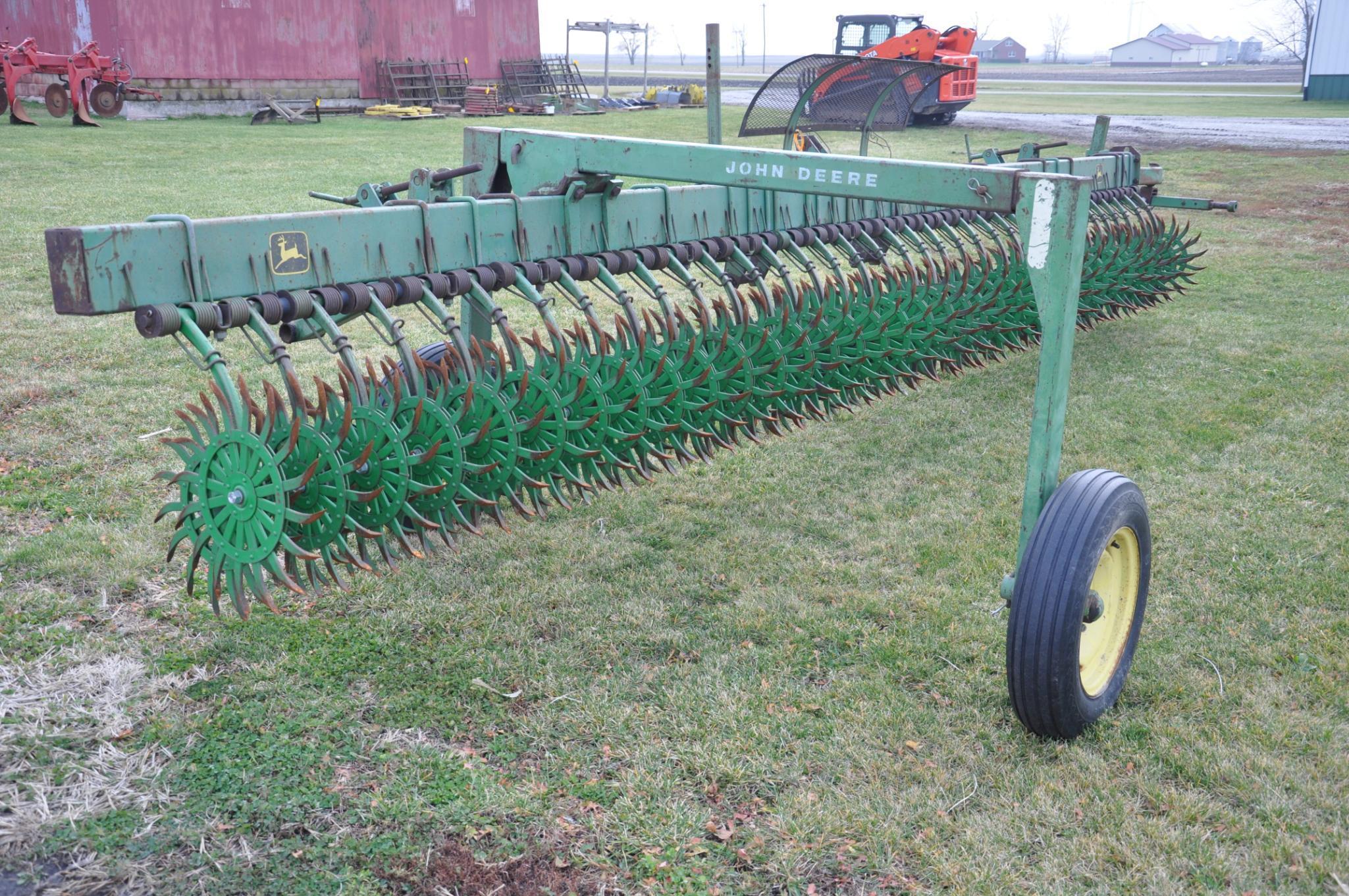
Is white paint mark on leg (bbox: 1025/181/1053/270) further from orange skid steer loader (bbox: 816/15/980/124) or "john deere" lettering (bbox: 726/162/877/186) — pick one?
orange skid steer loader (bbox: 816/15/980/124)

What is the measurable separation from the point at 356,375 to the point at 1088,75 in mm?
69239

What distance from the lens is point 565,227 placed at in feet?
12.7

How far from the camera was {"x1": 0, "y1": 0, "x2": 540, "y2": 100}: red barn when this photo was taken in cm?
1912

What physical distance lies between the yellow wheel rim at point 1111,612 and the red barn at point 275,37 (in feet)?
67.9

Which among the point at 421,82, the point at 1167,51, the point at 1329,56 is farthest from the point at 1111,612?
the point at 1167,51

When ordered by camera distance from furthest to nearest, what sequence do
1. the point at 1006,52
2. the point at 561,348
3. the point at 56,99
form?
the point at 1006,52, the point at 56,99, the point at 561,348

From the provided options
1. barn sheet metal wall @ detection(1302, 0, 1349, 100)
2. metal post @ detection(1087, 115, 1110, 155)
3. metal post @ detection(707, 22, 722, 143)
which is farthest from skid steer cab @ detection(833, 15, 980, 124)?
barn sheet metal wall @ detection(1302, 0, 1349, 100)

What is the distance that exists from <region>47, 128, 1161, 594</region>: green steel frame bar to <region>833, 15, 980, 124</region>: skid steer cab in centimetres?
1245

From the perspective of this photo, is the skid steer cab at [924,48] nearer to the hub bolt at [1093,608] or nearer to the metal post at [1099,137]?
the metal post at [1099,137]

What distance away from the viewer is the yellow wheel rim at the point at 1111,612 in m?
2.96

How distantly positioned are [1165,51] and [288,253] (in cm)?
13166

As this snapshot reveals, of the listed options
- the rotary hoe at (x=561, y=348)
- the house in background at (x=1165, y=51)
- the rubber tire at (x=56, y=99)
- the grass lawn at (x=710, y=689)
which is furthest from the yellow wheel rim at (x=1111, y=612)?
the house in background at (x=1165, y=51)

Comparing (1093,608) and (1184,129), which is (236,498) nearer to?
(1093,608)

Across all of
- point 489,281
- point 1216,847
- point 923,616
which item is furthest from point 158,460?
point 1216,847
